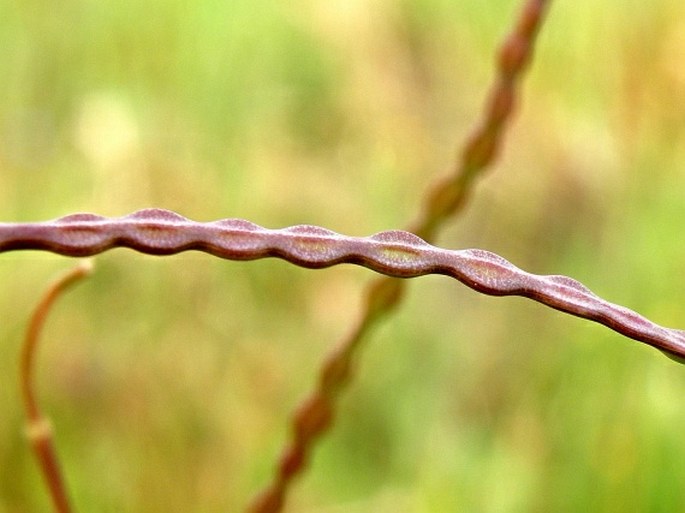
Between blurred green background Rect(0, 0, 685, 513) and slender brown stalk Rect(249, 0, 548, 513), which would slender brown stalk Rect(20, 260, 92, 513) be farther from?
blurred green background Rect(0, 0, 685, 513)

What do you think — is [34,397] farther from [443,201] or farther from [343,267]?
[343,267]

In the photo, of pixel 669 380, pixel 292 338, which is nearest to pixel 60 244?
pixel 669 380

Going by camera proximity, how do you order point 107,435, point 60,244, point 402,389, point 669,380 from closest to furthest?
1. point 60,244
2. point 669,380
3. point 107,435
4. point 402,389

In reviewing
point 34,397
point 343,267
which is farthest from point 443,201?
point 343,267

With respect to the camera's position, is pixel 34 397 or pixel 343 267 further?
pixel 343 267

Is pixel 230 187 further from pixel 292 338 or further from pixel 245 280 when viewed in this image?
pixel 292 338

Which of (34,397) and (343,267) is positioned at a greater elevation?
(343,267)
